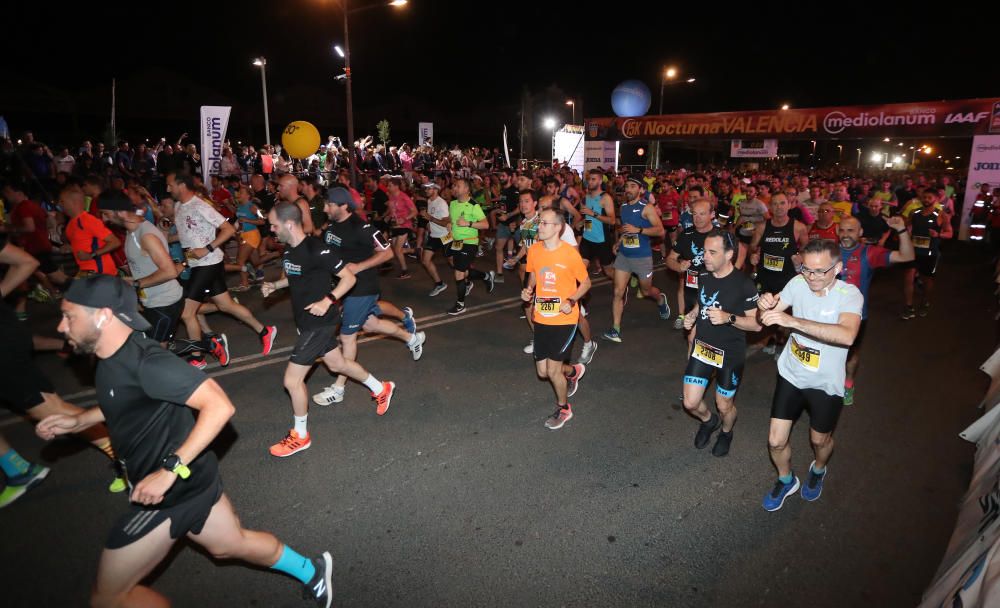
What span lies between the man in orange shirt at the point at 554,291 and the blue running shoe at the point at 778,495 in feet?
6.14

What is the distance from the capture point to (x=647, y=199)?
7820mm

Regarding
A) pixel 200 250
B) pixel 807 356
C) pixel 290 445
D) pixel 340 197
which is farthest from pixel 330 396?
pixel 807 356

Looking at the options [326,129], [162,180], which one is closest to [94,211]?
[162,180]

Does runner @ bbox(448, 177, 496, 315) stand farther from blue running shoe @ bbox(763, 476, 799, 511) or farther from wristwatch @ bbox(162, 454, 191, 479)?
wristwatch @ bbox(162, 454, 191, 479)

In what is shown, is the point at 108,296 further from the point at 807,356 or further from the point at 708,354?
the point at 807,356

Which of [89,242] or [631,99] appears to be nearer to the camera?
[89,242]

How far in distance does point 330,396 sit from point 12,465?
7.95ft

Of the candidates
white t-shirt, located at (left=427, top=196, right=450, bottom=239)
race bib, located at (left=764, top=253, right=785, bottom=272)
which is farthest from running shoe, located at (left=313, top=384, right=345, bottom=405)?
race bib, located at (left=764, top=253, right=785, bottom=272)

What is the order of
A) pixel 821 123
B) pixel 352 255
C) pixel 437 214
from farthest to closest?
1. pixel 821 123
2. pixel 437 214
3. pixel 352 255

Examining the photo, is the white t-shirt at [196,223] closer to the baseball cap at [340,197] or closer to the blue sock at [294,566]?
the baseball cap at [340,197]

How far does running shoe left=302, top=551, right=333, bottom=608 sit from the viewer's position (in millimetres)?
3092

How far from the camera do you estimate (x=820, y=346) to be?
3.63 meters

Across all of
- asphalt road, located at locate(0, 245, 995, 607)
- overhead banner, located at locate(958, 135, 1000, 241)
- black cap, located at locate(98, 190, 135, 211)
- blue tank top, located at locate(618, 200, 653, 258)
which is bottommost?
asphalt road, located at locate(0, 245, 995, 607)

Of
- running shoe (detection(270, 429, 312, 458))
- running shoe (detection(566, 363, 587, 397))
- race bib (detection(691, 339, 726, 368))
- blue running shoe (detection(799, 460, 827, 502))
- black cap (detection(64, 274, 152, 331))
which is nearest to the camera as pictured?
black cap (detection(64, 274, 152, 331))
